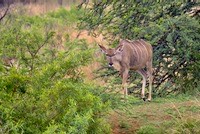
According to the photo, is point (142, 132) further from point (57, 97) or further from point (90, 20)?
point (90, 20)

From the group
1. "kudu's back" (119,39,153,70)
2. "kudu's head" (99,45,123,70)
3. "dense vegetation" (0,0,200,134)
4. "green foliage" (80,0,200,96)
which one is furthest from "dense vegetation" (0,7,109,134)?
"green foliage" (80,0,200,96)

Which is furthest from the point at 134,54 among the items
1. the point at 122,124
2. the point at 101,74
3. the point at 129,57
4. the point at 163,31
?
the point at 122,124

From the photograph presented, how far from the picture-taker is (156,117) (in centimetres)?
874

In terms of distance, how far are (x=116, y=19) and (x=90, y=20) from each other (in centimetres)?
56

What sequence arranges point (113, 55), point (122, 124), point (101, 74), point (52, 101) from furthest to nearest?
point (101, 74) < point (113, 55) < point (122, 124) < point (52, 101)

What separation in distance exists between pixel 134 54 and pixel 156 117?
190 centimetres

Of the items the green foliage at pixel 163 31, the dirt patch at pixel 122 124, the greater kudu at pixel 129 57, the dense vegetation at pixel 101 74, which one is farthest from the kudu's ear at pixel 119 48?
the dirt patch at pixel 122 124

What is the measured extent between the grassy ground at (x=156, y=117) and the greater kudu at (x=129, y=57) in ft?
2.44

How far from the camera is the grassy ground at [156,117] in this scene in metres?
7.83

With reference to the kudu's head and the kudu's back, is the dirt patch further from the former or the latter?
the kudu's back

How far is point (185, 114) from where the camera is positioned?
28.0 ft

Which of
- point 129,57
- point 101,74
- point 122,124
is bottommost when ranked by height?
point 122,124

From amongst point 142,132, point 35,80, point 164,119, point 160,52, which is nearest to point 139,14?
point 160,52

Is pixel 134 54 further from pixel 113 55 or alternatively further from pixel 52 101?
pixel 52 101
